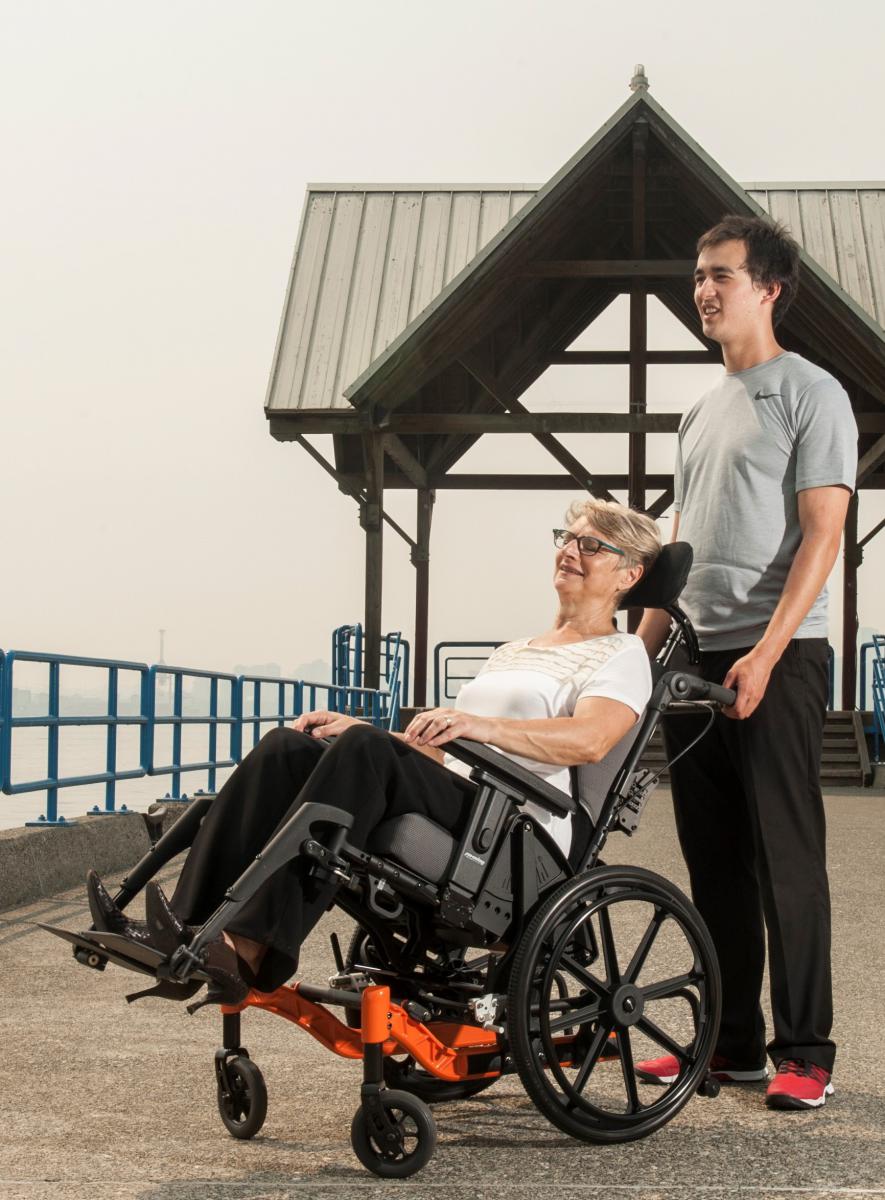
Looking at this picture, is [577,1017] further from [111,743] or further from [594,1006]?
[111,743]

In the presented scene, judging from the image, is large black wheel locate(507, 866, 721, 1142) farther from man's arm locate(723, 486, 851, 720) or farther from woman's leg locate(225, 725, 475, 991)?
man's arm locate(723, 486, 851, 720)

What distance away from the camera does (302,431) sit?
610 inches

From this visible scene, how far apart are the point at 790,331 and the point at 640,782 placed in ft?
44.0

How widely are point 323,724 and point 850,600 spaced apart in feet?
53.4

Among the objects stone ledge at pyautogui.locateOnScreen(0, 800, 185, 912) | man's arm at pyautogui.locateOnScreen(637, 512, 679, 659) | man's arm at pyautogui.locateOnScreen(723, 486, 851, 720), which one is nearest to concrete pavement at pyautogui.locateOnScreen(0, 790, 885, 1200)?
man's arm at pyautogui.locateOnScreen(723, 486, 851, 720)

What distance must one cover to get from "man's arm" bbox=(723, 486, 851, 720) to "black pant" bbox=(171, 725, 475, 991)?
823 millimetres

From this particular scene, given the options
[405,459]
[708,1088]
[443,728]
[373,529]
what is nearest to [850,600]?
[405,459]

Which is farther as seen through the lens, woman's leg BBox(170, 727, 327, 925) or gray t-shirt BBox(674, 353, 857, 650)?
gray t-shirt BBox(674, 353, 857, 650)

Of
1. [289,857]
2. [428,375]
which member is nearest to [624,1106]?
[289,857]

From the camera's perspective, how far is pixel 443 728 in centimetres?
303

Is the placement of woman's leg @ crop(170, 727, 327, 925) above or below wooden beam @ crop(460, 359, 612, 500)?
below

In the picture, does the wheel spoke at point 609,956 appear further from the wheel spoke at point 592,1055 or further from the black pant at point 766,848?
the black pant at point 766,848

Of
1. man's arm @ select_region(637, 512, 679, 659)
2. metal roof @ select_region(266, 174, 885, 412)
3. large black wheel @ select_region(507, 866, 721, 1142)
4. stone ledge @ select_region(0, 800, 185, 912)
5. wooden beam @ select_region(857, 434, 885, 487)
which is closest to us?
→ large black wheel @ select_region(507, 866, 721, 1142)

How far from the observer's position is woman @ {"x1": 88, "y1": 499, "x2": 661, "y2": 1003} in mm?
2896
